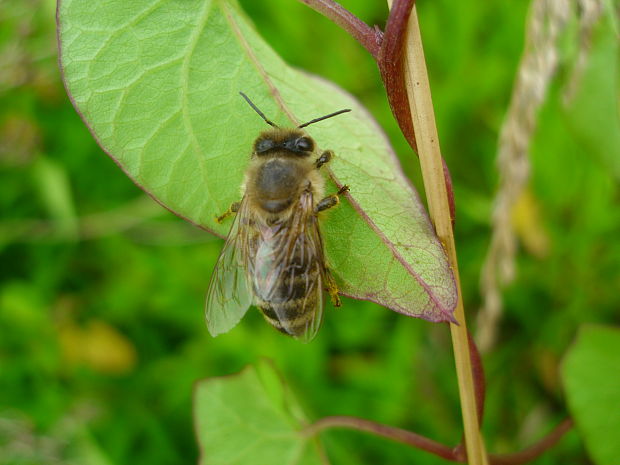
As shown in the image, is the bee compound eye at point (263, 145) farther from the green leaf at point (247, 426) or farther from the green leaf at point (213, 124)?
the green leaf at point (247, 426)

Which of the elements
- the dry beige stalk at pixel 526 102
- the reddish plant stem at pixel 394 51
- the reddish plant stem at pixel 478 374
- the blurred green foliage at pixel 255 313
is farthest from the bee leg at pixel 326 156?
the blurred green foliage at pixel 255 313

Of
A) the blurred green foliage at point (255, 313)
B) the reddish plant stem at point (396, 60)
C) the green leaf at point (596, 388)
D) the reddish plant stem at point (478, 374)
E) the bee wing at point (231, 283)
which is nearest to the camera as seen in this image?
the reddish plant stem at point (396, 60)

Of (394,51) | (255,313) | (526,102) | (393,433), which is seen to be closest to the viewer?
(394,51)

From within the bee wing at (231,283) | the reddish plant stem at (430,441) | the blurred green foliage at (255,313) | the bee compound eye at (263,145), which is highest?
the bee compound eye at (263,145)

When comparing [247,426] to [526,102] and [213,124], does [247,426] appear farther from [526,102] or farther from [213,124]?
[526,102]

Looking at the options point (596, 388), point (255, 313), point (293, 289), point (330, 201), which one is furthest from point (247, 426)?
point (255, 313)

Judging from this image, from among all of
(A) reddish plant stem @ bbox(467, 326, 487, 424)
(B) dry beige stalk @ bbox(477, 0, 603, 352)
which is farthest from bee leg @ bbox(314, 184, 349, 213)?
(B) dry beige stalk @ bbox(477, 0, 603, 352)

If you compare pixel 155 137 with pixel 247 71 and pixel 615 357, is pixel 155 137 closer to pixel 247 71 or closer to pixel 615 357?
pixel 247 71
